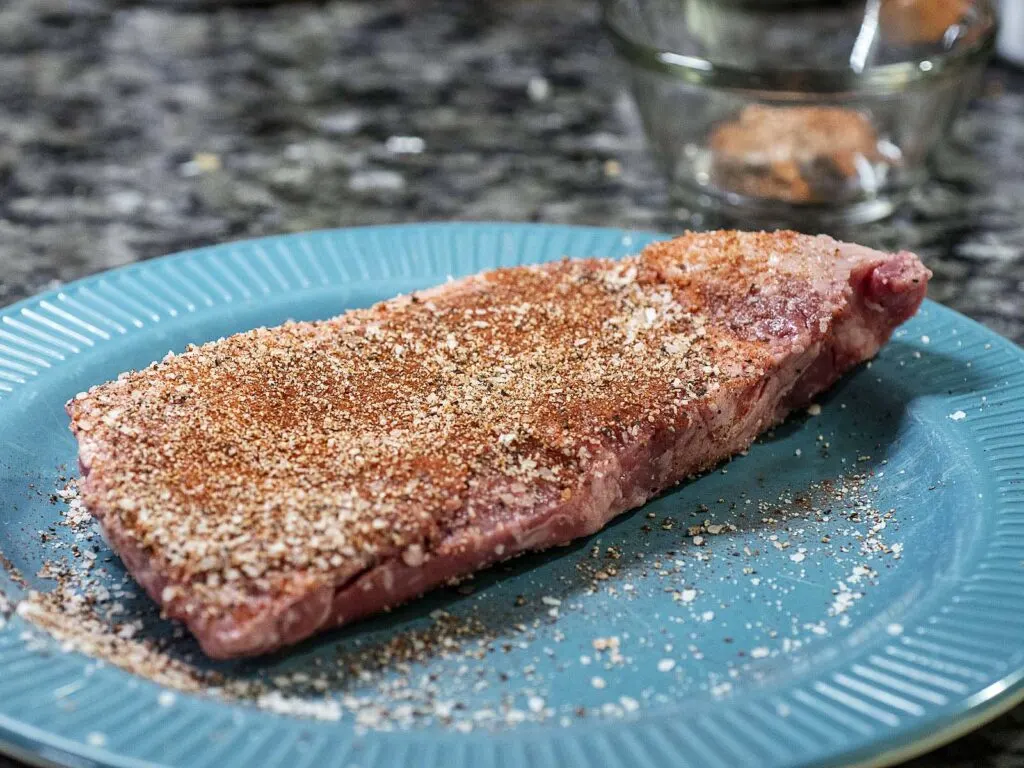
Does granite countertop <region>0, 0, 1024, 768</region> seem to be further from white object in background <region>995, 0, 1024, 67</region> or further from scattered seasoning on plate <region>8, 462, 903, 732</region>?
scattered seasoning on plate <region>8, 462, 903, 732</region>

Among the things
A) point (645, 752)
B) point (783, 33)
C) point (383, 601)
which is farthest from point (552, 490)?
point (783, 33)

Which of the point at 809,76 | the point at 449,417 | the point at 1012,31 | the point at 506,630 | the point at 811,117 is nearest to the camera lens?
the point at 506,630

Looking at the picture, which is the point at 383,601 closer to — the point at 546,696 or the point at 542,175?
the point at 546,696

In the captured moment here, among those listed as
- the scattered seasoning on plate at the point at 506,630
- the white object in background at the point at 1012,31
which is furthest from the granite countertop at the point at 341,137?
the scattered seasoning on plate at the point at 506,630

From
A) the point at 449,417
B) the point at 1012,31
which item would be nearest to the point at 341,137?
the point at 449,417

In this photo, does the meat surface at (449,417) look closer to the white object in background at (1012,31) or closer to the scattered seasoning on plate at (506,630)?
the scattered seasoning on plate at (506,630)

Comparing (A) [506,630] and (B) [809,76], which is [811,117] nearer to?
(B) [809,76]
